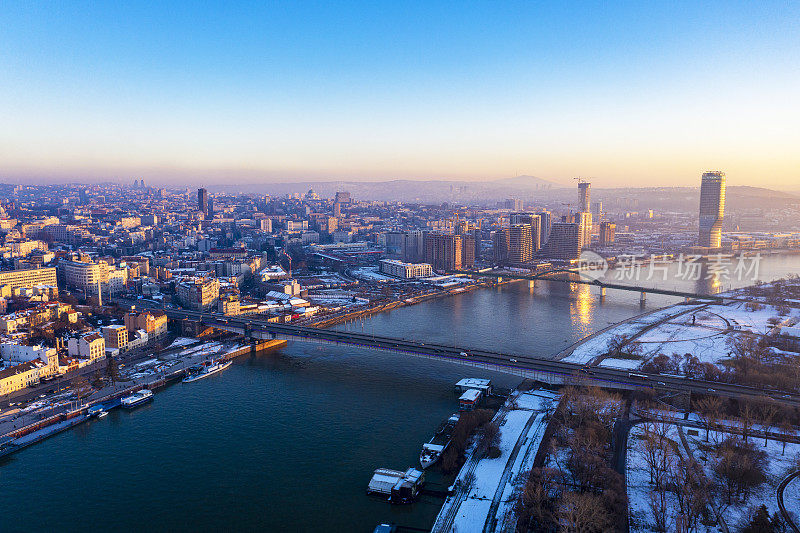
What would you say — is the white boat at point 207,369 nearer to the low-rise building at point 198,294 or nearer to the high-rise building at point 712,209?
the low-rise building at point 198,294

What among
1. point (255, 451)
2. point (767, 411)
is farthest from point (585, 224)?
point (255, 451)

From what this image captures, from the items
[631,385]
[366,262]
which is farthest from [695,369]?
[366,262]

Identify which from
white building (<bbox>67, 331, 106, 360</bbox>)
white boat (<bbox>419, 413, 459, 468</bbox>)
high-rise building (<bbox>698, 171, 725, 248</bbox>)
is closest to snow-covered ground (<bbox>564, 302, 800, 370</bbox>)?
white boat (<bbox>419, 413, 459, 468</bbox>)

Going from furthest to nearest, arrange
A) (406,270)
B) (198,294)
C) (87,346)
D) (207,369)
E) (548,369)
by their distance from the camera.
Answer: (406,270) < (198,294) < (87,346) < (207,369) < (548,369)

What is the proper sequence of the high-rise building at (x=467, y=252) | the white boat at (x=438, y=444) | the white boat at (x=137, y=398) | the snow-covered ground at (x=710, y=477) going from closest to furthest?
the snow-covered ground at (x=710, y=477) < the white boat at (x=438, y=444) < the white boat at (x=137, y=398) < the high-rise building at (x=467, y=252)

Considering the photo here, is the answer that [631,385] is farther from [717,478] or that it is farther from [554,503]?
[554,503]

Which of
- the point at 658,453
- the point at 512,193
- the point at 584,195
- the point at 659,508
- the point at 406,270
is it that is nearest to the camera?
the point at 659,508

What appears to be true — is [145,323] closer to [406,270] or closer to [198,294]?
[198,294]

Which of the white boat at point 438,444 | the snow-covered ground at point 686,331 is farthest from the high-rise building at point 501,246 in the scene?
the white boat at point 438,444
